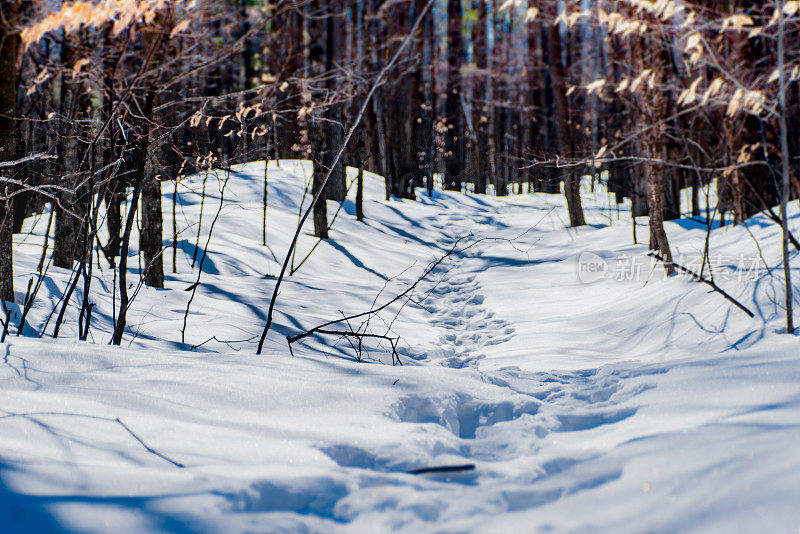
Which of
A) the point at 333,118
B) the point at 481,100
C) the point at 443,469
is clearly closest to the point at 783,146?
the point at 443,469

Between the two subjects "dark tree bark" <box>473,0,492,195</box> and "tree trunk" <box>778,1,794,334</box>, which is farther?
"dark tree bark" <box>473,0,492,195</box>

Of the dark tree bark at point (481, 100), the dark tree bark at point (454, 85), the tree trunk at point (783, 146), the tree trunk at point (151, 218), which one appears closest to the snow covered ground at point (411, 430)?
the tree trunk at point (783, 146)

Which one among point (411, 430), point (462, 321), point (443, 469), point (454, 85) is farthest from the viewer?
point (454, 85)

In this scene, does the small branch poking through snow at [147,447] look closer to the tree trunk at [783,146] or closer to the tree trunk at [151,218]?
the tree trunk at [783,146]

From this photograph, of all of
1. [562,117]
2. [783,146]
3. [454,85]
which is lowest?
[783,146]

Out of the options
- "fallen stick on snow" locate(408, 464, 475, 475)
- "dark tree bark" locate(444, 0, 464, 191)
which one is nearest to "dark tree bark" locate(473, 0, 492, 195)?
"dark tree bark" locate(444, 0, 464, 191)

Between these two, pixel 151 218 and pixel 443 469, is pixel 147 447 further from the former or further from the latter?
pixel 151 218

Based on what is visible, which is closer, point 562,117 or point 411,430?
point 411,430

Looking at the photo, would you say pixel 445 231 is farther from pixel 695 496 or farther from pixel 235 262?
pixel 695 496

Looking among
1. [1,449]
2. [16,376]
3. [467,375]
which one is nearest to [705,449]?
[467,375]

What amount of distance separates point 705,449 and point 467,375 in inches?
55.7

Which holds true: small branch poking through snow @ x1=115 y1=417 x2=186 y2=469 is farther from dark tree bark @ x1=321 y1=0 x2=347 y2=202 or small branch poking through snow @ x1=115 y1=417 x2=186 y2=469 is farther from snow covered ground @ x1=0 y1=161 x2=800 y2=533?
dark tree bark @ x1=321 y1=0 x2=347 y2=202

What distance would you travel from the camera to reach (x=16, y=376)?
2289 mm

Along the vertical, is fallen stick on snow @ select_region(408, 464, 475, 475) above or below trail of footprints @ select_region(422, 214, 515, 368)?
above
